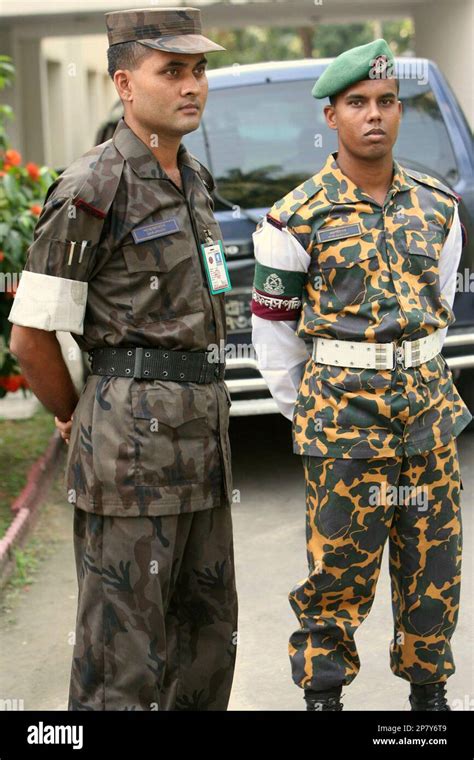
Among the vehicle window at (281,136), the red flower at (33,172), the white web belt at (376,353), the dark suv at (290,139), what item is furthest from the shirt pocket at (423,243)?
the red flower at (33,172)

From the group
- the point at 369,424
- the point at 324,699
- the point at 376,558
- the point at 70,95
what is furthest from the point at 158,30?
the point at 70,95

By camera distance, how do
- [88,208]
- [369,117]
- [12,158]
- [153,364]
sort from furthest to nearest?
[12,158] < [369,117] < [153,364] < [88,208]

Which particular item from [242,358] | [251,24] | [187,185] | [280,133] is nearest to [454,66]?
[251,24]

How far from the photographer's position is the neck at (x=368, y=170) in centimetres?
320

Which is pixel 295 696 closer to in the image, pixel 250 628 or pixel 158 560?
pixel 250 628

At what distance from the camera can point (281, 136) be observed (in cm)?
630

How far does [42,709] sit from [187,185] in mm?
1926

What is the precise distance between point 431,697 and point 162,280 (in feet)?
4.84

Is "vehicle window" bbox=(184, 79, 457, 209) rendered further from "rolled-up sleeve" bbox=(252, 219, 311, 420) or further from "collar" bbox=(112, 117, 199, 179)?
"collar" bbox=(112, 117, 199, 179)

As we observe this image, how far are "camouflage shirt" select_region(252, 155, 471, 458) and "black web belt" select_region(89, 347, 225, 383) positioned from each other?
0.42 m

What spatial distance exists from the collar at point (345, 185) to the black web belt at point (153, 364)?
23.7 inches

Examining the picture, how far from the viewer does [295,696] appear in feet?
13.0

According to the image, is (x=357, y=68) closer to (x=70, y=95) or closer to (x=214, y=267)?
(x=214, y=267)

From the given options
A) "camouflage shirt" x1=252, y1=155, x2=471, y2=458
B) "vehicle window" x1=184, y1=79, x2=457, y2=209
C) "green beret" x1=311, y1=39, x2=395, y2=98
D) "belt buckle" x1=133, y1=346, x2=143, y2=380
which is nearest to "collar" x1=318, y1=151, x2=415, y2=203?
"camouflage shirt" x1=252, y1=155, x2=471, y2=458
